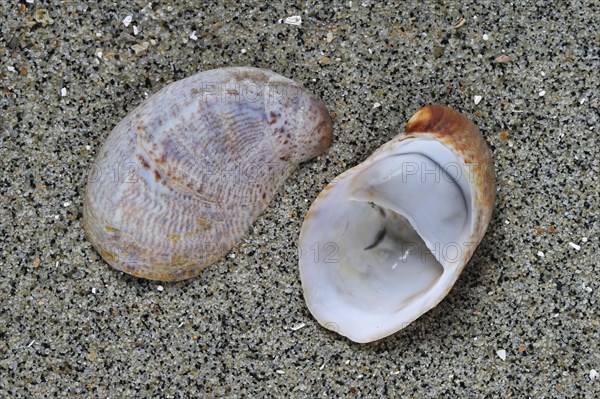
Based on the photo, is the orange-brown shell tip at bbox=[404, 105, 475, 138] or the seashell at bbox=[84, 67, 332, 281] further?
the seashell at bbox=[84, 67, 332, 281]

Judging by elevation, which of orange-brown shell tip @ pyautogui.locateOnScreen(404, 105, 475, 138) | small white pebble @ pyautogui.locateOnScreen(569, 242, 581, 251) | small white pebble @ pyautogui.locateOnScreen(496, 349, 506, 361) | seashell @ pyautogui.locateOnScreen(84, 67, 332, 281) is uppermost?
orange-brown shell tip @ pyautogui.locateOnScreen(404, 105, 475, 138)

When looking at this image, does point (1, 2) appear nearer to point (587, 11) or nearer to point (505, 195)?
point (505, 195)

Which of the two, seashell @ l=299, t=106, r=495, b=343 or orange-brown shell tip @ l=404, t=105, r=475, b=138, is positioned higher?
orange-brown shell tip @ l=404, t=105, r=475, b=138

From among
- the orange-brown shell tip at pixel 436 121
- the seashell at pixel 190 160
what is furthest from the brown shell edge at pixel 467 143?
the seashell at pixel 190 160

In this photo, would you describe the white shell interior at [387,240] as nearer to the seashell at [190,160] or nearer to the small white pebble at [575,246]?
the seashell at [190,160]

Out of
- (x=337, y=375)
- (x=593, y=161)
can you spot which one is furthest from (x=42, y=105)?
(x=593, y=161)

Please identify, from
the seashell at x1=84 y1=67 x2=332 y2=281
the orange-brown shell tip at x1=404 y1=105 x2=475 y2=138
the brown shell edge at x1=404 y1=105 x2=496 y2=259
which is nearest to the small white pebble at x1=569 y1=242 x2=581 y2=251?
the brown shell edge at x1=404 y1=105 x2=496 y2=259

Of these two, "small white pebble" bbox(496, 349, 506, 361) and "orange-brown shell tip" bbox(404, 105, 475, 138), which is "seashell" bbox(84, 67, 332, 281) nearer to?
"orange-brown shell tip" bbox(404, 105, 475, 138)
